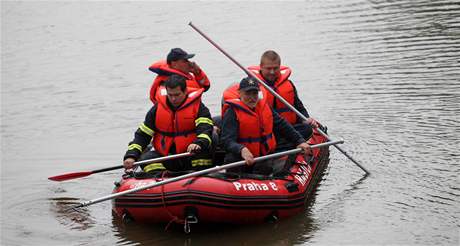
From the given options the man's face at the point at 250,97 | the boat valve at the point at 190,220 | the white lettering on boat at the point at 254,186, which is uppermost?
the man's face at the point at 250,97

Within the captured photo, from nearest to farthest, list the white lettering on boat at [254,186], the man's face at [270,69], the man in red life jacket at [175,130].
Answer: the white lettering on boat at [254,186] < the man in red life jacket at [175,130] < the man's face at [270,69]

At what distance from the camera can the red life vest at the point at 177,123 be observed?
756cm

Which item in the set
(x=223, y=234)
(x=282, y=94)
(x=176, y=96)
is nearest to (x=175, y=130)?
(x=176, y=96)

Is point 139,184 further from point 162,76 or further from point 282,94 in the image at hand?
point 282,94

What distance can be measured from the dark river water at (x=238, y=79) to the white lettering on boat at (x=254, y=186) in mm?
428

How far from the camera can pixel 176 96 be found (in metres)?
7.46

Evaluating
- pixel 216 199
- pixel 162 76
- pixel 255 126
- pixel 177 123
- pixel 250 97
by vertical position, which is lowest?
pixel 216 199

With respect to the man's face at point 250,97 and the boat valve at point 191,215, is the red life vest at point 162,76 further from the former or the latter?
the boat valve at point 191,215

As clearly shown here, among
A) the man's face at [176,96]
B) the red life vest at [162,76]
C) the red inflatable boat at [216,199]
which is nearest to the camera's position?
the red inflatable boat at [216,199]

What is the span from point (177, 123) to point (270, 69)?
1.37m

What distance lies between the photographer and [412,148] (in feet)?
30.6

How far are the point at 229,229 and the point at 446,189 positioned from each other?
2.22m

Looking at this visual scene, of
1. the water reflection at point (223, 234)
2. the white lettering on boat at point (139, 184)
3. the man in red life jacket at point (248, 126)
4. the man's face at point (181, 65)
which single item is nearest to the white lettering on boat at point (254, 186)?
the man in red life jacket at point (248, 126)

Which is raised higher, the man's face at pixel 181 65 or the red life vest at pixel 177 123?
the man's face at pixel 181 65
